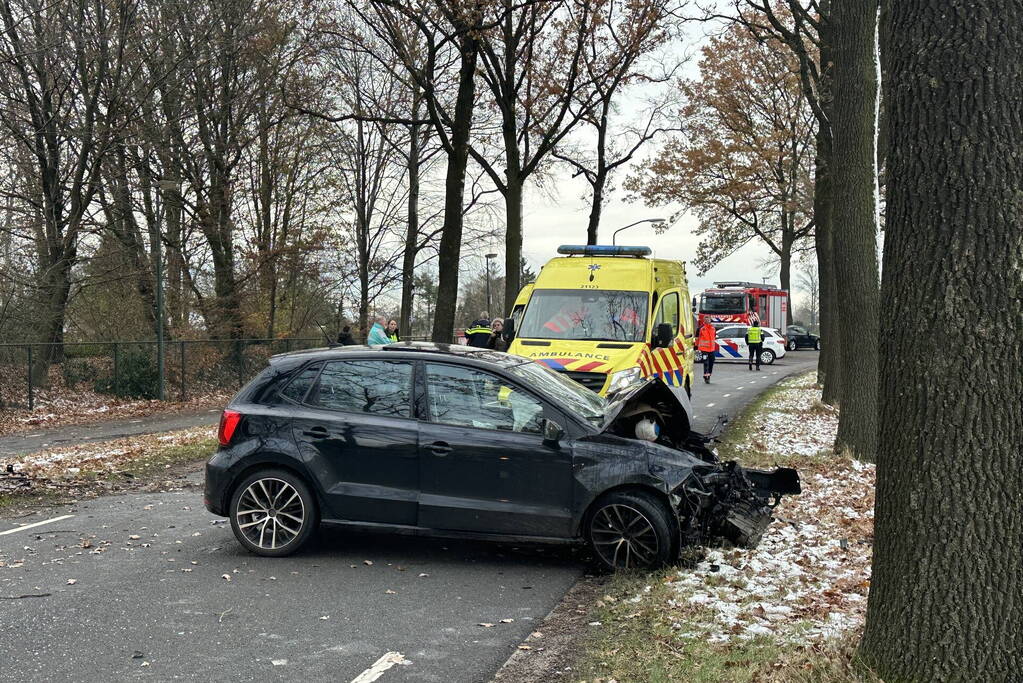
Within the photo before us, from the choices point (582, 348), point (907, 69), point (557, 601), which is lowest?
point (557, 601)

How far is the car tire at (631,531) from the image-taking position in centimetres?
704

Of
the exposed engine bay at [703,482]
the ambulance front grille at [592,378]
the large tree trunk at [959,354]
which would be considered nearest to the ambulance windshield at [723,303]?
the ambulance front grille at [592,378]

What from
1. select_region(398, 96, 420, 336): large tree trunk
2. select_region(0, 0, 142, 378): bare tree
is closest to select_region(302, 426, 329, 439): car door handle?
select_region(0, 0, 142, 378): bare tree

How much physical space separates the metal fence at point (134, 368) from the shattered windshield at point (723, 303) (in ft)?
82.8

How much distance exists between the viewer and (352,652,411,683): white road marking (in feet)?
16.7

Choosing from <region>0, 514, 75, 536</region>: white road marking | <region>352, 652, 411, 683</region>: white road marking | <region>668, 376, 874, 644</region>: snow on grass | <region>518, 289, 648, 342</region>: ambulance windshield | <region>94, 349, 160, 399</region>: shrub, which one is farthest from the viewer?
<region>94, 349, 160, 399</region>: shrub

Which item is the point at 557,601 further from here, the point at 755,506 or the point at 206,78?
the point at 206,78

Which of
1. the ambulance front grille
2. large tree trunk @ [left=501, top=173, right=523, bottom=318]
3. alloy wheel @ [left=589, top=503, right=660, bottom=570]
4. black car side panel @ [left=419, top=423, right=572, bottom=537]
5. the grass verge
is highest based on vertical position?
large tree trunk @ [left=501, top=173, right=523, bottom=318]

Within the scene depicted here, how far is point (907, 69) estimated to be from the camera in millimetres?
4473

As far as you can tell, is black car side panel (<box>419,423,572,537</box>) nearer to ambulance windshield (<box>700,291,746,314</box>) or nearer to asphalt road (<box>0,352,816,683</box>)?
asphalt road (<box>0,352,816,683</box>)

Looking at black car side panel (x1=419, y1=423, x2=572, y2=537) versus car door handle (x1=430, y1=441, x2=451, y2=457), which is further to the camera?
car door handle (x1=430, y1=441, x2=451, y2=457)

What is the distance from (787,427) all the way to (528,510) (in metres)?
10.0

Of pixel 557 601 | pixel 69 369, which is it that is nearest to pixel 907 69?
pixel 557 601

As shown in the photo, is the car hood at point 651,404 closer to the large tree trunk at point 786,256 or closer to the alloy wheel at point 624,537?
the alloy wheel at point 624,537
